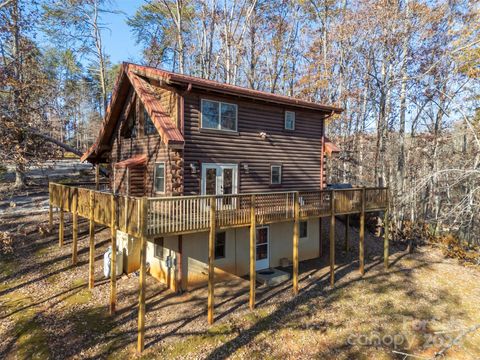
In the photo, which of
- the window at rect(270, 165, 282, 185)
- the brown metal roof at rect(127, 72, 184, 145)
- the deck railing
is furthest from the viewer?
the window at rect(270, 165, 282, 185)

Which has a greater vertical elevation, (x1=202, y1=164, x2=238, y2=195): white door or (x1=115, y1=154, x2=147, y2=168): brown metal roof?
(x1=115, y1=154, x2=147, y2=168): brown metal roof

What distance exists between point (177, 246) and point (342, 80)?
62.5 ft

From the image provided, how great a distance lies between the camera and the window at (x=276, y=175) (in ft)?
46.2

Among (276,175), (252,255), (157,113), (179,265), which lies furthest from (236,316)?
(157,113)

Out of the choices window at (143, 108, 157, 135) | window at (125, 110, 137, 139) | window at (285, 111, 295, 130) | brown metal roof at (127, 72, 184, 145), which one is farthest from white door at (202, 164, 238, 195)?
window at (125, 110, 137, 139)

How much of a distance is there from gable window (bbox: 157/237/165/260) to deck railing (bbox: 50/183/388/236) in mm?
2579

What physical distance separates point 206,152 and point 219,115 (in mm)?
1621

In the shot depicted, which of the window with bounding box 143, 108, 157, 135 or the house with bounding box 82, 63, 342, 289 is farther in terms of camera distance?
the window with bounding box 143, 108, 157, 135

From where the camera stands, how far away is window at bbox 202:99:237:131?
468 inches

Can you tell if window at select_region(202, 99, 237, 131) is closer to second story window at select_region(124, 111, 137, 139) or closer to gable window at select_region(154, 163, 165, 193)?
gable window at select_region(154, 163, 165, 193)

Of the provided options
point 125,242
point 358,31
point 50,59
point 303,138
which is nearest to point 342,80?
point 358,31

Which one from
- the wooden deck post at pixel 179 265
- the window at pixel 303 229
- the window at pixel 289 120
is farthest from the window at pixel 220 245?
the window at pixel 289 120

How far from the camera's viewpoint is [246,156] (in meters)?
13.0

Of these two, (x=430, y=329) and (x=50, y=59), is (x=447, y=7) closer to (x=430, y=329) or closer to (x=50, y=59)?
(x=430, y=329)
